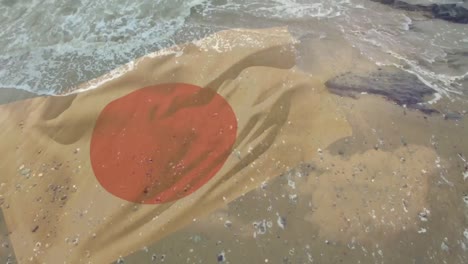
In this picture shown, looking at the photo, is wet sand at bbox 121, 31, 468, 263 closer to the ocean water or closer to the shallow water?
the shallow water

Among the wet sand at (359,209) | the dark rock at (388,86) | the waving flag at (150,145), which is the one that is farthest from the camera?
the dark rock at (388,86)

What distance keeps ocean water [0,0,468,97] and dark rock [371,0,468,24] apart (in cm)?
13

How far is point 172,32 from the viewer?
16.4 feet

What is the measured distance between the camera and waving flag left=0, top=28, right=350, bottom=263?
3.20 meters

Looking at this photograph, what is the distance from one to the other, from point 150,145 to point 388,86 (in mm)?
2581

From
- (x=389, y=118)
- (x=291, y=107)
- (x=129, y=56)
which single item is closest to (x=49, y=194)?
(x=129, y=56)

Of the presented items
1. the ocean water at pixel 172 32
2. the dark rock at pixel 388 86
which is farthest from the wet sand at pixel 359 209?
the ocean water at pixel 172 32

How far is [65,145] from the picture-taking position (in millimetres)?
3740

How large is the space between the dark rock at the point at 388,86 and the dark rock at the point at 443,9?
149 centimetres

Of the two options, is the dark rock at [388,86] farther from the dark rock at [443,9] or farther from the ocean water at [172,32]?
the dark rock at [443,9]

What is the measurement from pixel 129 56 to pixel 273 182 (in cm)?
253

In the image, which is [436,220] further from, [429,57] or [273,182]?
[429,57]

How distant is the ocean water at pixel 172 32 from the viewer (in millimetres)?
4465

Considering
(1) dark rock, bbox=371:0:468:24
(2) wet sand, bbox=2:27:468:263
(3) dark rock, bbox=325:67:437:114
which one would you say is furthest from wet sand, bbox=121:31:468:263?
(1) dark rock, bbox=371:0:468:24
